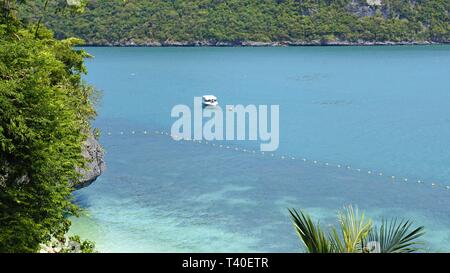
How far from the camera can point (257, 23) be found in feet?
484

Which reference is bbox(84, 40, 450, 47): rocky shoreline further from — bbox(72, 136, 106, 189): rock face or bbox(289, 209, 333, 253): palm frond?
bbox(289, 209, 333, 253): palm frond

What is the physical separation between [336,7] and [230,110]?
11450 cm

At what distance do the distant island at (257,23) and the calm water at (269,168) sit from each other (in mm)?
74740

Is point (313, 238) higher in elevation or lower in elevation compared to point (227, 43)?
lower

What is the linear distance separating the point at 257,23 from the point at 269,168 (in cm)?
11964

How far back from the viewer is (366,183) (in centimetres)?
2891

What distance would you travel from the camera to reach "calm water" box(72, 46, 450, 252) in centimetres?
2230

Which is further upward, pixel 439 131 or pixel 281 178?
pixel 439 131

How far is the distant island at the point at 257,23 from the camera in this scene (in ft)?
469

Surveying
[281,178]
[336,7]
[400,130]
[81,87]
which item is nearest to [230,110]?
[400,130]

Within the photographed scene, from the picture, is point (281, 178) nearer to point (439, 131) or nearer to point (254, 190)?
point (254, 190)

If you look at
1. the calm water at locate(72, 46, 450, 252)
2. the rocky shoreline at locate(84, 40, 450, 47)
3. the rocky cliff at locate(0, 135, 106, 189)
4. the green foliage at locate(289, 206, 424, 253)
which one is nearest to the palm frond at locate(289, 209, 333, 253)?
the green foliage at locate(289, 206, 424, 253)

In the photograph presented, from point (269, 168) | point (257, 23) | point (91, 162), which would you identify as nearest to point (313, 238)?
point (91, 162)

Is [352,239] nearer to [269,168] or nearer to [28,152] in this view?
[28,152]
